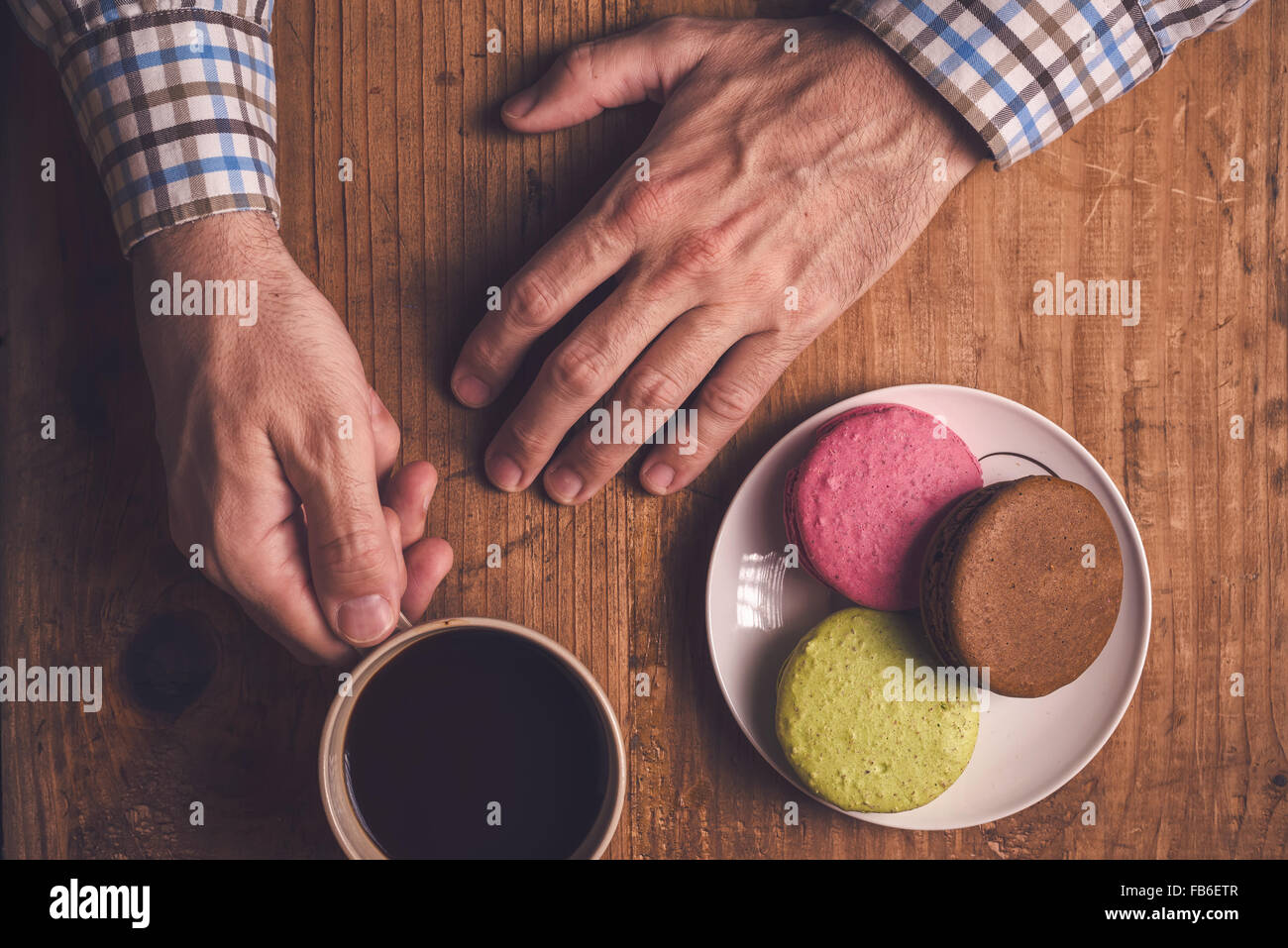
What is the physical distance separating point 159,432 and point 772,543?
1.82ft

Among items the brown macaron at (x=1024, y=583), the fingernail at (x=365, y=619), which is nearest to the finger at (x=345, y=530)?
the fingernail at (x=365, y=619)

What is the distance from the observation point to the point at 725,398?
0.77 meters

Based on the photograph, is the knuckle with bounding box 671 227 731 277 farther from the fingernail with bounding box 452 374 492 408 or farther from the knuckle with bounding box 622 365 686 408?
the fingernail with bounding box 452 374 492 408

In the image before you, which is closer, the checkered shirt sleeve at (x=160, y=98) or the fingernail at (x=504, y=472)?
the checkered shirt sleeve at (x=160, y=98)

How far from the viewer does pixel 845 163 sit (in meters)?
0.76

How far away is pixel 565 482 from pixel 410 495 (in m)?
0.14

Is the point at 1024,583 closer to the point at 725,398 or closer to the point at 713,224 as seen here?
the point at 725,398

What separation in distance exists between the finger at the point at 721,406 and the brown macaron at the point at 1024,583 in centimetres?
21

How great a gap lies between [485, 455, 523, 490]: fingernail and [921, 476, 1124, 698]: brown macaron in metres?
0.39

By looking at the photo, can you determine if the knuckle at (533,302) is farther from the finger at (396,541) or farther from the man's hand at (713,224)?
the finger at (396,541)

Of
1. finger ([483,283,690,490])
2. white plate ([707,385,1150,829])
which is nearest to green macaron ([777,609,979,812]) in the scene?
white plate ([707,385,1150,829])

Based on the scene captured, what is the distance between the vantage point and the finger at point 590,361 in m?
0.74

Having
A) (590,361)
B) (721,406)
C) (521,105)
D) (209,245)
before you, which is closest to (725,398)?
(721,406)

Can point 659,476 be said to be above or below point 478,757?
above
